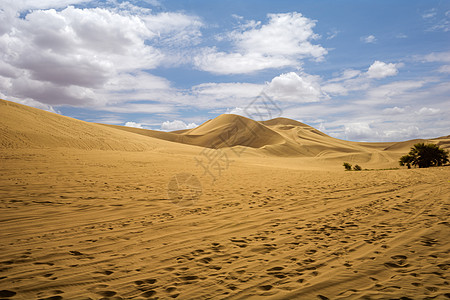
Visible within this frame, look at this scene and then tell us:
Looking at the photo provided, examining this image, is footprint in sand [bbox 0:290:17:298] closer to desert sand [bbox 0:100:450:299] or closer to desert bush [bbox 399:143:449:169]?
desert sand [bbox 0:100:450:299]

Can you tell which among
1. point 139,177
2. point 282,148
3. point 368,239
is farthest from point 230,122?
point 368,239

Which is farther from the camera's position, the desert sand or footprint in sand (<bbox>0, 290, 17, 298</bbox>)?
the desert sand

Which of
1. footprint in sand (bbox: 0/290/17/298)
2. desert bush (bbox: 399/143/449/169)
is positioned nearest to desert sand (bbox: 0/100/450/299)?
footprint in sand (bbox: 0/290/17/298)

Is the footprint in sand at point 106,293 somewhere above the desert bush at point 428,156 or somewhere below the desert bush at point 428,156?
below

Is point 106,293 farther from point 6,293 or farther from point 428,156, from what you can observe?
point 428,156

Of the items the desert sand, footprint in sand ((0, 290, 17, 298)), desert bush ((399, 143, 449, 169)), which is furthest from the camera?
desert bush ((399, 143, 449, 169))

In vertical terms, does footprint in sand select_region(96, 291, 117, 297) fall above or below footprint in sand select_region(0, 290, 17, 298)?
below

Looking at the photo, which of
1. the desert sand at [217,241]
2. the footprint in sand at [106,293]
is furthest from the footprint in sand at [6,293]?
the footprint in sand at [106,293]

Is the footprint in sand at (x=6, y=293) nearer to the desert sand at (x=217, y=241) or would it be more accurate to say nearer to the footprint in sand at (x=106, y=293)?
the desert sand at (x=217, y=241)

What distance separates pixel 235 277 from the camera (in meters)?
3.25

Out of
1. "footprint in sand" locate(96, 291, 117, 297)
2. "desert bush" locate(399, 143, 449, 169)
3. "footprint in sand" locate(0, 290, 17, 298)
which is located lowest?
"footprint in sand" locate(96, 291, 117, 297)

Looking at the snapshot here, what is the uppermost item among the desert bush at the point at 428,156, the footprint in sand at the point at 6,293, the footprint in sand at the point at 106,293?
the desert bush at the point at 428,156

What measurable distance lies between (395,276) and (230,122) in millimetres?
100152

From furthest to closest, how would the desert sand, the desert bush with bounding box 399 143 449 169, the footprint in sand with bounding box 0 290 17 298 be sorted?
the desert bush with bounding box 399 143 449 169, the desert sand, the footprint in sand with bounding box 0 290 17 298
